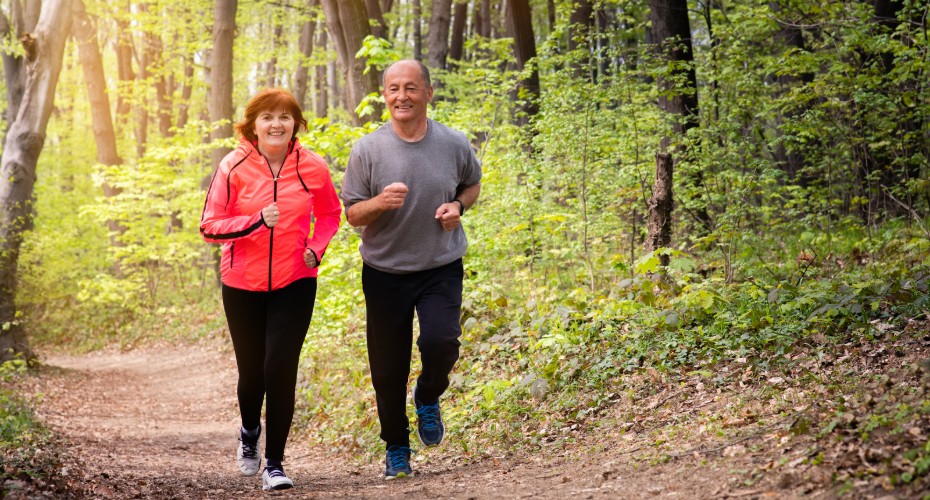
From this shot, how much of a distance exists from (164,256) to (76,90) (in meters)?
14.7

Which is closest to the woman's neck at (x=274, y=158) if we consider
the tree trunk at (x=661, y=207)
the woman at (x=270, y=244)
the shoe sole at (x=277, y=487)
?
the woman at (x=270, y=244)

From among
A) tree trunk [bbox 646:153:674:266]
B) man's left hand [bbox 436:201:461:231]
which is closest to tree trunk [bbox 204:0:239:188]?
tree trunk [bbox 646:153:674:266]

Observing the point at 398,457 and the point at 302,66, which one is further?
the point at 302,66

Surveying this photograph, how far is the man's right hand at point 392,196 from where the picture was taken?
4445mm

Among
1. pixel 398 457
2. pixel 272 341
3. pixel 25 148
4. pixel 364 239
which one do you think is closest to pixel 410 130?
pixel 364 239

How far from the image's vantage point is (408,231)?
4711 millimetres

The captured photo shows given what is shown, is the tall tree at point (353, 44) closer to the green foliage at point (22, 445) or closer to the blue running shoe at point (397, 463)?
the green foliage at point (22, 445)

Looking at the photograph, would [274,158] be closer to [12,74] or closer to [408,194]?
[408,194]

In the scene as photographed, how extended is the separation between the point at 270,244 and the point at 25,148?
10.0m

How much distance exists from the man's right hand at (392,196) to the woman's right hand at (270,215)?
62 cm

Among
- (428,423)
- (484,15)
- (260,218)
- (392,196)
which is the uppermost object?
(484,15)

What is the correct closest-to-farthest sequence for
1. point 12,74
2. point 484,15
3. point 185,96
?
point 12,74, point 484,15, point 185,96

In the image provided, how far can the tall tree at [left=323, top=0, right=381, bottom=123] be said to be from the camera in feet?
35.0

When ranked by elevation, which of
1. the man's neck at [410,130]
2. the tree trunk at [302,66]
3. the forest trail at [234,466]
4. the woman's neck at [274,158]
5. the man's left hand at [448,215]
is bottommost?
the forest trail at [234,466]
